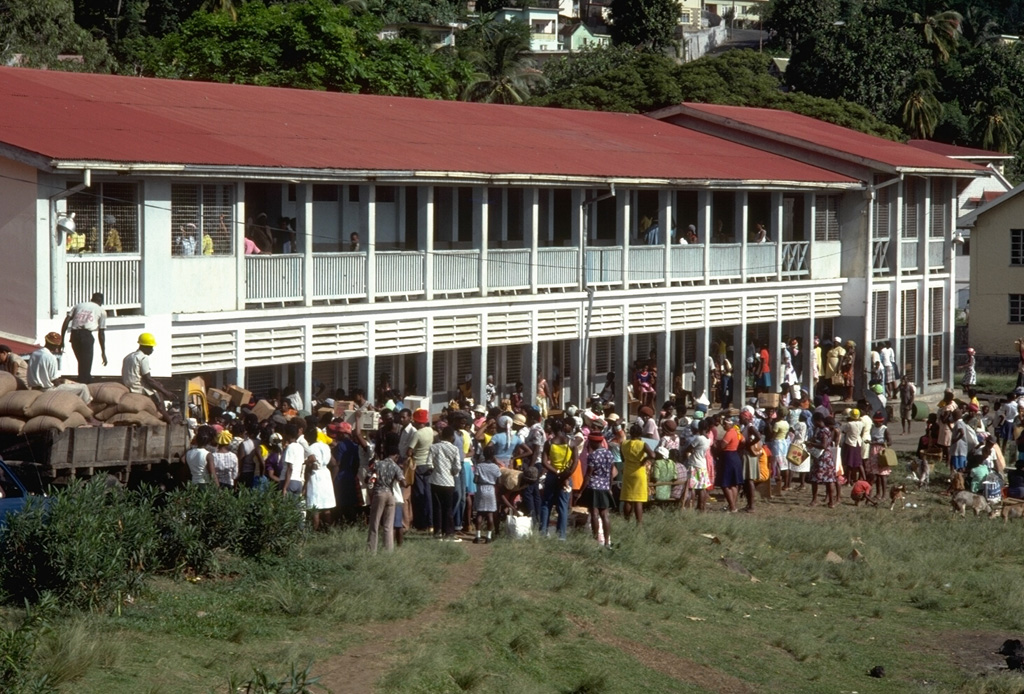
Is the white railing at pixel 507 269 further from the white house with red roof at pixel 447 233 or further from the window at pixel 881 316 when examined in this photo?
the window at pixel 881 316

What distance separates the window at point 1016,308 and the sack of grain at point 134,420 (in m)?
38.4

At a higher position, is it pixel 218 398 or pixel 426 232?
pixel 426 232

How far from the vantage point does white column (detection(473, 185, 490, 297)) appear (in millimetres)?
27156

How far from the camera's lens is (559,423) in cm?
1892

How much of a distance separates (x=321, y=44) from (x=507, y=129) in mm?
16476

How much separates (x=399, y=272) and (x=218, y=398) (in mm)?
5195

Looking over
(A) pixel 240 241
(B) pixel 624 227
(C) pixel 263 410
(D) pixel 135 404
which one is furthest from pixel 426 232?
(D) pixel 135 404

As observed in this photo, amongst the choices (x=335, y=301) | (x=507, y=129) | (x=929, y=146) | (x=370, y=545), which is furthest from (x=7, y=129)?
(x=929, y=146)

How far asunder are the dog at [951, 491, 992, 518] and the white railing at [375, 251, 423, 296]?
360 inches

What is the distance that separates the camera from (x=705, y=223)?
31750mm

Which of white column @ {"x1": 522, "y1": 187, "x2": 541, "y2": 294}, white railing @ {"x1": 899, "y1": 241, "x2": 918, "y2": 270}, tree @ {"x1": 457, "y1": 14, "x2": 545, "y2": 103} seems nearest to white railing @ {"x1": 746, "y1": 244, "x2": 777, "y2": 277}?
white railing @ {"x1": 899, "y1": 241, "x2": 918, "y2": 270}

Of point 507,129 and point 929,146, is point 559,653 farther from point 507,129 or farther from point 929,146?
point 929,146

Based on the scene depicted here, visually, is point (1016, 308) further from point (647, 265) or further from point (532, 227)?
point (532, 227)

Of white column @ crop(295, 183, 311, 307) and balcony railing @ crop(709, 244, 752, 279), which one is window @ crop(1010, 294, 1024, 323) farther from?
white column @ crop(295, 183, 311, 307)
